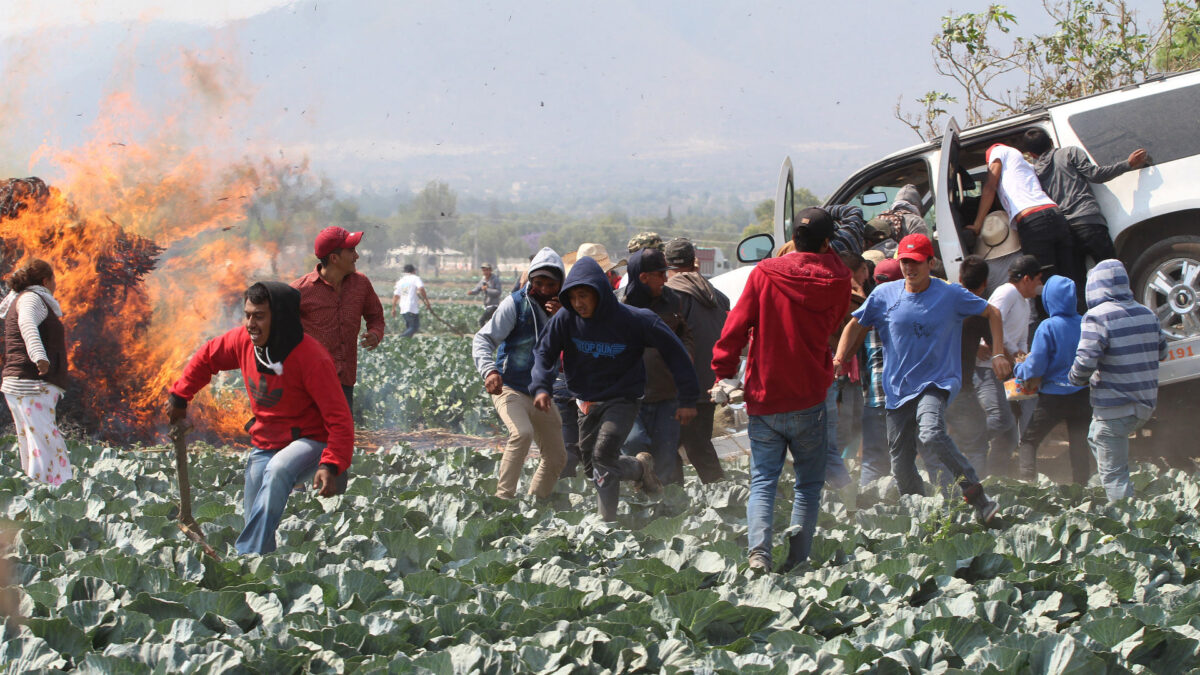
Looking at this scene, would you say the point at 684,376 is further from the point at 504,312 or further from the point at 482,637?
the point at 482,637

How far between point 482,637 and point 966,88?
16881 mm

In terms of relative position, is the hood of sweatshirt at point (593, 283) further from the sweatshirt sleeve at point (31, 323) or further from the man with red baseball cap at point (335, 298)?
the sweatshirt sleeve at point (31, 323)

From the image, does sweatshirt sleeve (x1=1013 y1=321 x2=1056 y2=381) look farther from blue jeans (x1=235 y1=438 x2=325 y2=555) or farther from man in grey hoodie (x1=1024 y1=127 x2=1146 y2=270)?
blue jeans (x1=235 y1=438 x2=325 y2=555)

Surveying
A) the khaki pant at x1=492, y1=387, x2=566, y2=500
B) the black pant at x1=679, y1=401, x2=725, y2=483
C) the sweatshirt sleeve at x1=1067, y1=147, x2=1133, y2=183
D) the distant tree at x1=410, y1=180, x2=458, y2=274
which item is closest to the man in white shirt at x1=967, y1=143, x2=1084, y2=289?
the sweatshirt sleeve at x1=1067, y1=147, x2=1133, y2=183

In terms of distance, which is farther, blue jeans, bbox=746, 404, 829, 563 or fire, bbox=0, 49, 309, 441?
fire, bbox=0, 49, 309, 441

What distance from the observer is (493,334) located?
6988mm

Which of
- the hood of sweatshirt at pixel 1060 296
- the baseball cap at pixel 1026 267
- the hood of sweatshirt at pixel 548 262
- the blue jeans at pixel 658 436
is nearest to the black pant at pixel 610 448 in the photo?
the blue jeans at pixel 658 436

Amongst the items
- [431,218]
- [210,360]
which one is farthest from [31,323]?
[431,218]

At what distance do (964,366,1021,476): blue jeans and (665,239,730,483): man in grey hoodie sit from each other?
5.97 feet

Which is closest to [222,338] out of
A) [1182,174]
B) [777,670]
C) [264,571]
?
[264,571]

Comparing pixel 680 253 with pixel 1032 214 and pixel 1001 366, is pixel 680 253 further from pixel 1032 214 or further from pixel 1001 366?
pixel 1032 214

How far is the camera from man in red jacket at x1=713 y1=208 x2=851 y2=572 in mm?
5340

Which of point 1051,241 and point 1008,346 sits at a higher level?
Answer: point 1051,241

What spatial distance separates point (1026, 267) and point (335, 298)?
481cm
